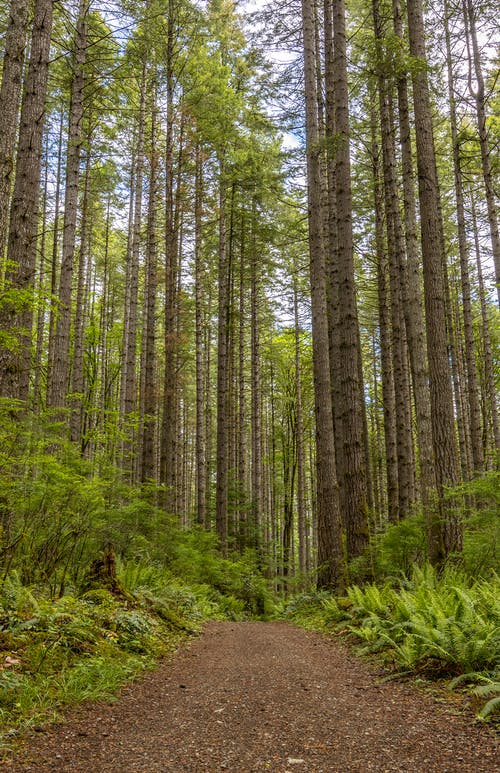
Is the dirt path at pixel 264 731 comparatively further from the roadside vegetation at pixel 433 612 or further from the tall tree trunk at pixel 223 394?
the tall tree trunk at pixel 223 394

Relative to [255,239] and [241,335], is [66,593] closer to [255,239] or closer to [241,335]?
[255,239]

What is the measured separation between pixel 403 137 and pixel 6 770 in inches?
465

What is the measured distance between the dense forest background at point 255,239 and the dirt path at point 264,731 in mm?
2515

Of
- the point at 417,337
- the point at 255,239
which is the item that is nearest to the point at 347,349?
the point at 417,337

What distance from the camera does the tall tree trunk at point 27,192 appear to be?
6.75 meters

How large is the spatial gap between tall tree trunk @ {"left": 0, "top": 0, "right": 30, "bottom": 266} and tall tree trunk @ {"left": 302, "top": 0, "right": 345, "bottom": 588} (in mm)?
5625

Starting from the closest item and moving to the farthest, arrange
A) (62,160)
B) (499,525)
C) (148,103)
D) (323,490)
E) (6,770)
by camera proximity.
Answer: (6,770) < (499,525) < (323,490) < (148,103) < (62,160)

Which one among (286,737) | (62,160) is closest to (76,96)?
(62,160)

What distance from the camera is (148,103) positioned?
1745cm

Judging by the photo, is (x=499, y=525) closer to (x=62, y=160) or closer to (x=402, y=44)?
(x=402, y=44)

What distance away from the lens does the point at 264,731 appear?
3.10 meters

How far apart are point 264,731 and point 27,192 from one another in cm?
752

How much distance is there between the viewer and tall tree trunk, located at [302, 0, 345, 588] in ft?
33.3

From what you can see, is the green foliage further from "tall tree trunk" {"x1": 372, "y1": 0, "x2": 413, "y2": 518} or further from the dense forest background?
"tall tree trunk" {"x1": 372, "y1": 0, "x2": 413, "y2": 518}
